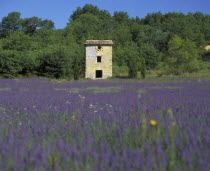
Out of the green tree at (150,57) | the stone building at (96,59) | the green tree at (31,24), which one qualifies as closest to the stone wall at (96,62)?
the stone building at (96,59)

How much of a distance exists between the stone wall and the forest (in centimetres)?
118

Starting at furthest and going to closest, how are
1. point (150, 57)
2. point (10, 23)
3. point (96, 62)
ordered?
point (10, 23), point (150, 57), point (96, 62)

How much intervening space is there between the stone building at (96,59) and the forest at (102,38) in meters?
1.24

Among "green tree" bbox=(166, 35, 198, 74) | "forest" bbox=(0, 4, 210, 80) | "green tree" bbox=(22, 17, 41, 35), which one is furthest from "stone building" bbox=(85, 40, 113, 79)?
"green tree" bbox=(22, 17, 41, 35)

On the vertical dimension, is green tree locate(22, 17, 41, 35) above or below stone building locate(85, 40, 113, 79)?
above

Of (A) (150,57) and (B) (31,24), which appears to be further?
(B) (31,24)

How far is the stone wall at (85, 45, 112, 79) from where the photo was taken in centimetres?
3292

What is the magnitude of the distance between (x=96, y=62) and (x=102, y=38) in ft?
59.6

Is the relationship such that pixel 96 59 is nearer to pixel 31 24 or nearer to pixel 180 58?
pixel 180 58

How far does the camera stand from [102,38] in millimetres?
50312

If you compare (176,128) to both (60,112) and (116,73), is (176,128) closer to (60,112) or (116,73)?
(60,112)

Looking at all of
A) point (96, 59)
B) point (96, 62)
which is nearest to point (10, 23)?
point (96, 59)

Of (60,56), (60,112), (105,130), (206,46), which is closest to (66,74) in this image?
(60,56)

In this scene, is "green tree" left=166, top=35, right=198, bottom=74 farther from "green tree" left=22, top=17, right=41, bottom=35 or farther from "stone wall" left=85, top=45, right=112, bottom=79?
"green tree" left=22, top=17, right=41, bottom=35
